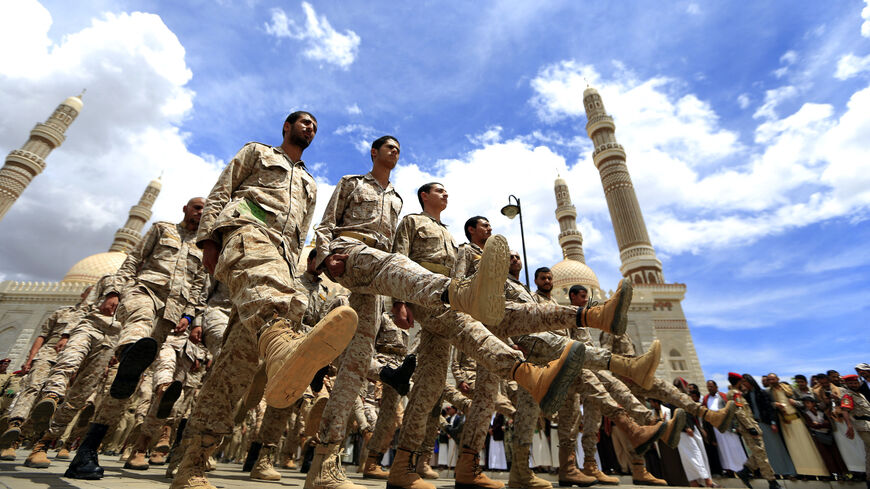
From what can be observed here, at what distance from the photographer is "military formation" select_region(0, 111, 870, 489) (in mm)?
2008

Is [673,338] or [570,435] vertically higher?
[673,338]

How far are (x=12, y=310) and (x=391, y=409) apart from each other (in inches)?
1326

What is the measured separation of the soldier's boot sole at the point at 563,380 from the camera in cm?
238

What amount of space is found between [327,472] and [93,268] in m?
38.2

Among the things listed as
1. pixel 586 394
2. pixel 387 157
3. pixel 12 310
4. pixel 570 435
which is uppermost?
pixel 12 310

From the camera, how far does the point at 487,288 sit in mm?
1935

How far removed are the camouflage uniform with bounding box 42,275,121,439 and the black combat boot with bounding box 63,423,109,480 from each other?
70 centimetres

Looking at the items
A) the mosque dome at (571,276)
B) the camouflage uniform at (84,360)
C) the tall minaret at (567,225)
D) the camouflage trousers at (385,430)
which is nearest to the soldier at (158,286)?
the camouflage uniform at (84,360)

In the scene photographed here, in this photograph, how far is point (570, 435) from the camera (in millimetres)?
4738

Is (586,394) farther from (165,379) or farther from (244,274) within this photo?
(165,379)

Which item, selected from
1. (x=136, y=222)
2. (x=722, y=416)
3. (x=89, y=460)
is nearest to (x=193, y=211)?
(x=89, y=460)

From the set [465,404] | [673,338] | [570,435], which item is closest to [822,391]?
[570,435]

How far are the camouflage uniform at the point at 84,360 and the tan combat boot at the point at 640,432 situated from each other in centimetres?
474

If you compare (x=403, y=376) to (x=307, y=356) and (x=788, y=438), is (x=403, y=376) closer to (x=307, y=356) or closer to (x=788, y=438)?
(x=307, y=356)
